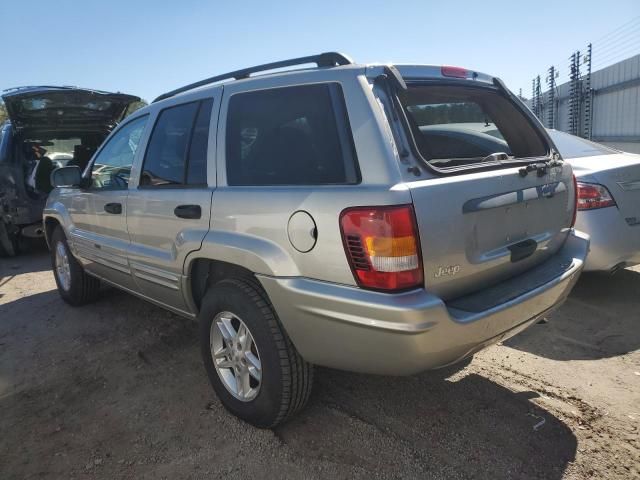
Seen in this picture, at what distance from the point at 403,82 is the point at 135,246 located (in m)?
2.21

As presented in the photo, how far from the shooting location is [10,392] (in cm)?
320

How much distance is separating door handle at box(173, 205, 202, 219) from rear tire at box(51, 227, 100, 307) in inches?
89.7

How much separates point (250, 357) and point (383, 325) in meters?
0.92

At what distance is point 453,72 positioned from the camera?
2643 millimetres

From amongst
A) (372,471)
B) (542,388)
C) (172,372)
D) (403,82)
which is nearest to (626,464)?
(542,388)

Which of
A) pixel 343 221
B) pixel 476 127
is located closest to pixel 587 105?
pixel 476 127

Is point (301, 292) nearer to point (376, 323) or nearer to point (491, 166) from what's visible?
point (376, 323)

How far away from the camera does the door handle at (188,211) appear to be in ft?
9.04

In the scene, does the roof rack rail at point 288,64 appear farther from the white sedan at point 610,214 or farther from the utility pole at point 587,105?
the utility pole at point 587,105

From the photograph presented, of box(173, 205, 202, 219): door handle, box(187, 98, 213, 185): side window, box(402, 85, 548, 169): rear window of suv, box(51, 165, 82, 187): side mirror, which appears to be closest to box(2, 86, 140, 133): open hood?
box(51, 165, 82, 187): side mirror

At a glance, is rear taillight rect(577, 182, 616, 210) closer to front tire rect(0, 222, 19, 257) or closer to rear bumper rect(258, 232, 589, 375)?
rear bumper rect(258, 232, 589, 375)

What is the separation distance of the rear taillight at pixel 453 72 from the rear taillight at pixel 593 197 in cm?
189

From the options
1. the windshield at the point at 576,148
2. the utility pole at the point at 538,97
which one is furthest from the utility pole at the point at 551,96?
the windshield at the point at 576,148

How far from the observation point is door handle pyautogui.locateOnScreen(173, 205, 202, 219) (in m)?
2.75
